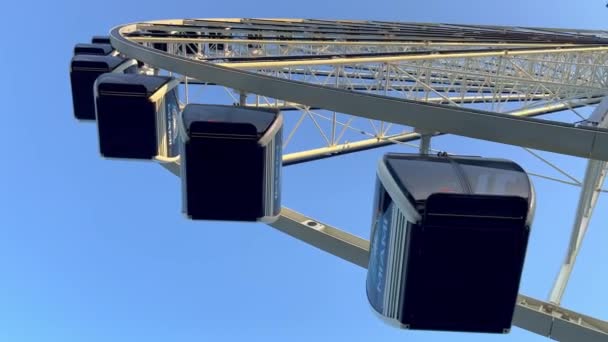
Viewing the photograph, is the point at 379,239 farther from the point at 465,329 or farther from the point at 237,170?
the point at 237,170

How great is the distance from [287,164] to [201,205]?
4.80 meters

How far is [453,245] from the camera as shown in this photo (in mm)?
5176

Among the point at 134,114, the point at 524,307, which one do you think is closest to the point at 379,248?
the point at 524,307

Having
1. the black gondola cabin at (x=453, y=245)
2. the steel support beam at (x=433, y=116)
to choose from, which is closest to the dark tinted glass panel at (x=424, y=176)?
the black gondola cabin at (x=453, y=245)

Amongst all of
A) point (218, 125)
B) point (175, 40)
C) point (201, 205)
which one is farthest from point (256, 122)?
point (175, 40)

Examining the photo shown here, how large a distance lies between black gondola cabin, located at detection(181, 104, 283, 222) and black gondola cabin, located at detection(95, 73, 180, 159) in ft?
5.08

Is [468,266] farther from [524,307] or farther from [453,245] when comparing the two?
[524,307]

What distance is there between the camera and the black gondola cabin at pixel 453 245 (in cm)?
511

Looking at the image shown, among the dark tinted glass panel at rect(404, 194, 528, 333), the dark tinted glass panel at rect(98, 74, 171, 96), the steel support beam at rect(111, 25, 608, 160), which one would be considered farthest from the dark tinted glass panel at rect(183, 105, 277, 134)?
the dark tinted glass panel at rect(404, 194, 528, 333)

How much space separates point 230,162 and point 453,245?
3.23 meters

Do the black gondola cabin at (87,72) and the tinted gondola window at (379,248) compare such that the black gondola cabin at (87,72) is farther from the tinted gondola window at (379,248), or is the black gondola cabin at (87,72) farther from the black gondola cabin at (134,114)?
the tinted gondola window at (379,248)

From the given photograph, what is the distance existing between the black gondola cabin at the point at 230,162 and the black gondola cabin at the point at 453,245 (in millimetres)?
2042

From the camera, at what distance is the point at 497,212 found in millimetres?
5113

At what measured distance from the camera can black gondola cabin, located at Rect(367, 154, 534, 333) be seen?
511 centimetres
